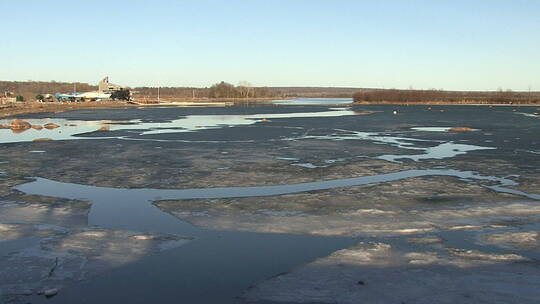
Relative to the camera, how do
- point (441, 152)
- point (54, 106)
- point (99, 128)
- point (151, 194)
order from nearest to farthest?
point (151, 194), point (441, 152), point (99, 128), point (54, 106)

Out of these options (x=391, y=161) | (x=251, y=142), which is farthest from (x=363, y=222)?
(x=251, y=142)

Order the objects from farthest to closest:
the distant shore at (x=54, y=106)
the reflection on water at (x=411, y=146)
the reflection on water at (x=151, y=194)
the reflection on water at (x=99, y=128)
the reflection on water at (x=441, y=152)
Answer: the distant shore at (x=54, y=106)
the reflection on water at (x=99, y=128)
the reflection on water at (x=411, y=146)
the reflection on water at (x=441, y=152)
the reflection on water at (x=151, y=194)

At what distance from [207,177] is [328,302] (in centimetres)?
1001

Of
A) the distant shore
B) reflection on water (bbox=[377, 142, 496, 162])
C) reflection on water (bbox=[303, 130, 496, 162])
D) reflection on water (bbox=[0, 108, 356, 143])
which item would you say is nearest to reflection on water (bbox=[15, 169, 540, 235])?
reflection on water (bbox=[377, 142, 496, 162])

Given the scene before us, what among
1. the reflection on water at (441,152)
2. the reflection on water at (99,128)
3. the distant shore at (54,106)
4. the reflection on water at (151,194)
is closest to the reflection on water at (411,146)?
the reflection on water at (441,152)

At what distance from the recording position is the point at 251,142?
27.4m

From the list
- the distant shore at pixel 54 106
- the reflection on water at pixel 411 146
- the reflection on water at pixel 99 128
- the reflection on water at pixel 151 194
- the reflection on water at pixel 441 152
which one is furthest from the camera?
the distant shore at pixel 54 106

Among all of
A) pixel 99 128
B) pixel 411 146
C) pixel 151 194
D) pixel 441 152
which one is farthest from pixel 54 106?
pixel 151 194

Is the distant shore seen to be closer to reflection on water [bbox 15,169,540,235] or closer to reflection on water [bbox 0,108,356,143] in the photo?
reflection on water [bbox 0,108,356,143]

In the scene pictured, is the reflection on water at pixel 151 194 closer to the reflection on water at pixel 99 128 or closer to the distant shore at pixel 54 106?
the reflection on water at pixel 99 128

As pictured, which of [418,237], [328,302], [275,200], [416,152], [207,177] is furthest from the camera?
[416,152]

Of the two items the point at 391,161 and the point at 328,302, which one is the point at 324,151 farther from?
the point at 328,302

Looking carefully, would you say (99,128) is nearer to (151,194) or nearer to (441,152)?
(441,152)

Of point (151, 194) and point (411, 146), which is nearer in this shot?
point (151, 194)
